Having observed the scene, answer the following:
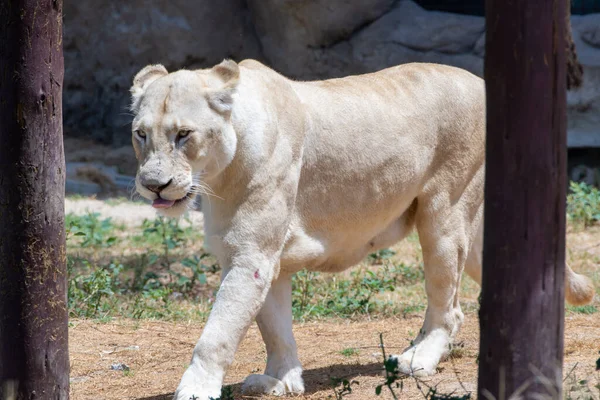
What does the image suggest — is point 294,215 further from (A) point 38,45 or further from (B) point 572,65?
(B) point 572,65

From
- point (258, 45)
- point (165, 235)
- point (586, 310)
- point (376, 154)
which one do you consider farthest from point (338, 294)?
point (258, 45)

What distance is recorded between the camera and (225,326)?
4.50 metres

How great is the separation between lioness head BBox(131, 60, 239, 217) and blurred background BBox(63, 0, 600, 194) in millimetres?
8250

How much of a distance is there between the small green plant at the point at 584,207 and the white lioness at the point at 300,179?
4.12m

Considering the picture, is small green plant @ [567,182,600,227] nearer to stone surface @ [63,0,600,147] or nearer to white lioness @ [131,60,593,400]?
stone surface @ [63,0,600,147]

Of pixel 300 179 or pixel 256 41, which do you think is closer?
pixel 300 179

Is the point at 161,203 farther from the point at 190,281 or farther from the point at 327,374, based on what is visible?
the point at 190,281

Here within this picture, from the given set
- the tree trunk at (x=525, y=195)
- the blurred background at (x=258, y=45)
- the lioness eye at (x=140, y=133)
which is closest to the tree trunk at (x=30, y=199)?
the lioness eye at (x=140, y=133)

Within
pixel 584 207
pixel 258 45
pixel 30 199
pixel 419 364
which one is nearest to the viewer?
pixel 30 199

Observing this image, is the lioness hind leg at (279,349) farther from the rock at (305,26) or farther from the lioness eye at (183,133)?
the rock at (305,26)

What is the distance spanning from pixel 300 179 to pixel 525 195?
2205mm

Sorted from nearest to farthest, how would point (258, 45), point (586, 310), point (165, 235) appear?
point (586, 310) → point (165, 235) → point (258, 45)

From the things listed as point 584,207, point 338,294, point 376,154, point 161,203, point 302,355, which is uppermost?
point 376,154

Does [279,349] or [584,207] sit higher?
[584,207]
